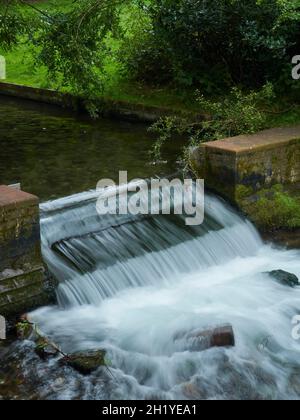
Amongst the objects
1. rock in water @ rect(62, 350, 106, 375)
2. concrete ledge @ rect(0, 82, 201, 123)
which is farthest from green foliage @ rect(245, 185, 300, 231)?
rock in water @ rect(62, 350, 106, 375)

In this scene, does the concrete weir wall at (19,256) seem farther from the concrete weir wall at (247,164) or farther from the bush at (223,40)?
the bush at (223,40)

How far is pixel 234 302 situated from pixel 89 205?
2.23 metres

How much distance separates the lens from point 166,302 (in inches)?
303

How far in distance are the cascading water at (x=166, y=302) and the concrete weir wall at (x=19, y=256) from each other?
0.76 ft

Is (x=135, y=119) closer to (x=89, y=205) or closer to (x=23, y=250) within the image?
(x=89, y=205)

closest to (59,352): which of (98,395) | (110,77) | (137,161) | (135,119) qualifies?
(98,395)

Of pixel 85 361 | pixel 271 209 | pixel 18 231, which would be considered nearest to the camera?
pixel 85 361

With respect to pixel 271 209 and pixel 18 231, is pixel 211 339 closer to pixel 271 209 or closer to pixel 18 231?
pixel 18 231

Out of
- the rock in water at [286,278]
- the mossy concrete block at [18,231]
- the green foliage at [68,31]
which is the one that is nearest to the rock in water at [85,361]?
the mossy concrete block at [18,231]

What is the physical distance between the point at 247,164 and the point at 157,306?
9.24ft

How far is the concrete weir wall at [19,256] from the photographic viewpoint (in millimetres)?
6887

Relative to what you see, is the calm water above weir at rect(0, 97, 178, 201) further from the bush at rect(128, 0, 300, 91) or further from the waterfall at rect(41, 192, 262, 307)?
the bush at rect(128, 0, 300, 91)

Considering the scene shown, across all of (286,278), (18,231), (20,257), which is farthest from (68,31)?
(286,278)

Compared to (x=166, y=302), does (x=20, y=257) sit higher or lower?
higher
